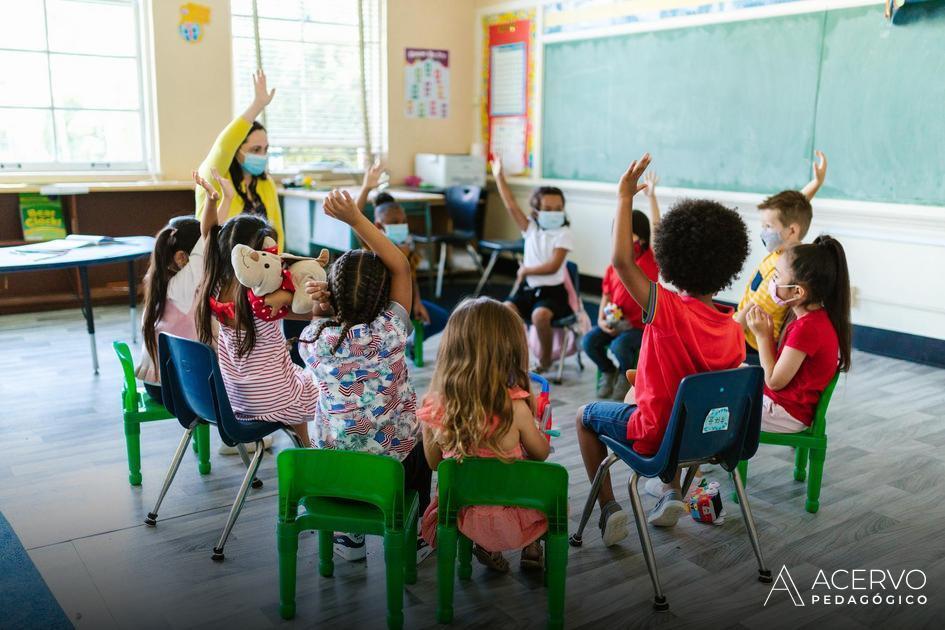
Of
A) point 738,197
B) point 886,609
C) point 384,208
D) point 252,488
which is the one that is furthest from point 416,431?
point 738,197

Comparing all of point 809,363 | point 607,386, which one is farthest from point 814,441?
point 607,386

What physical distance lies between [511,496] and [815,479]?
1278 mm

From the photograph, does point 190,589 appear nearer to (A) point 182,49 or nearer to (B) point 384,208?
(B) point 384,208

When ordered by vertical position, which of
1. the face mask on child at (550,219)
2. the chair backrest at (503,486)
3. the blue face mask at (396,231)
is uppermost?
the face mask on child at (550,219)

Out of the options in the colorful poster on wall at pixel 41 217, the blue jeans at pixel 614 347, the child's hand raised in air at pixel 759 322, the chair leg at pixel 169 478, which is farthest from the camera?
the colorful poster on wall at pixel 41 217

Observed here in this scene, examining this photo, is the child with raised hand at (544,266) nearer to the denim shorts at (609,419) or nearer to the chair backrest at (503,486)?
the denim shorts at (609,419)

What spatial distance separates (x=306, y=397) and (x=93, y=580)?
0.72 m

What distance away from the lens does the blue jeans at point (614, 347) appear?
3.75 metres

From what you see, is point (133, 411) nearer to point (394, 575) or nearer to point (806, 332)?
point (394, 575)

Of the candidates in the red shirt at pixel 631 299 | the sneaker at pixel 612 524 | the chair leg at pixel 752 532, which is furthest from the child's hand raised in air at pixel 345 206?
the red shirt at pixel 631 299

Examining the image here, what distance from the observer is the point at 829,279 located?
2623mm

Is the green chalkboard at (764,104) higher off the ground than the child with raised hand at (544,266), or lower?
higher

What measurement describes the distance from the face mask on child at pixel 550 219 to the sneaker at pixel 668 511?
78.2 inches

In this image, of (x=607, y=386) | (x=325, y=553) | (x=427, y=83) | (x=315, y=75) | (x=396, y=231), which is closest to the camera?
(x=325, y=553)
